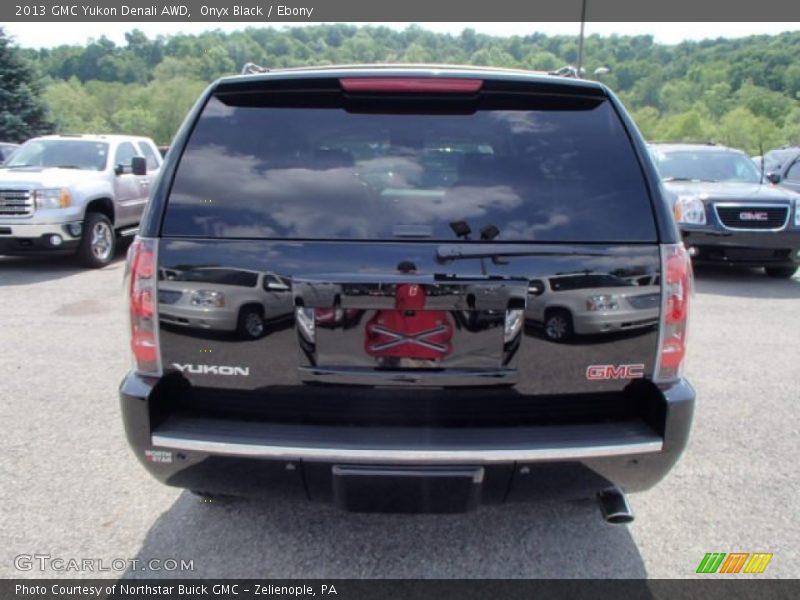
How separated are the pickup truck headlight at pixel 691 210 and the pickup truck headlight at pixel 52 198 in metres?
9.09

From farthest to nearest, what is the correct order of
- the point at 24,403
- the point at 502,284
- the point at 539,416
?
the point at 24,403 → the point at 539,416 → the point at 502,284

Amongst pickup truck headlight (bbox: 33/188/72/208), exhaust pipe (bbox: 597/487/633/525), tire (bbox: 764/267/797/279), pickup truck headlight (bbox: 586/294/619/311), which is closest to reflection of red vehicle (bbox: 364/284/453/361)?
pickup truck headlight (bbox: 586/294/619/311)

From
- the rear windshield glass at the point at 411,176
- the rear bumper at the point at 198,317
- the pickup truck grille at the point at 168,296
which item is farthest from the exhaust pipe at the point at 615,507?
the pickup truck grille at the point at 168,296

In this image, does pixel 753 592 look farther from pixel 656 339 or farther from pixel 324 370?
pixel 324 370

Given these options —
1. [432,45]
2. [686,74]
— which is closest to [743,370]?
[432,45]

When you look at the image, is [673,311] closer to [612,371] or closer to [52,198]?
[612,371]

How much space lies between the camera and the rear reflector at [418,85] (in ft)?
7.47

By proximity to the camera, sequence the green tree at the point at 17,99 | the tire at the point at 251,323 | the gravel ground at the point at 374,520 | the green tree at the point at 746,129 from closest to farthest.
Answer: the tire at the point at 251,323 < the gravel ground at the point at 374,520 < the green tree at the point at 17,99 < the green tree at the point at 746,129

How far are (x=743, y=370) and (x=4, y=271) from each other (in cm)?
1004

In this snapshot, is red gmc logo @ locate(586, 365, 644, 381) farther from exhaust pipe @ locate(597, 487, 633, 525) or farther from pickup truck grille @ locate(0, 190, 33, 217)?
pickup truck grille @ locate(0, 190, 33, 217)

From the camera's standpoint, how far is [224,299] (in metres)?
2.18

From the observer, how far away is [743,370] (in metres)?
5.09

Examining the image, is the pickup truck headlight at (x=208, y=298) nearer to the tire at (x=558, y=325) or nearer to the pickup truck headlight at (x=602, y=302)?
the tire at (x=558, y=325)

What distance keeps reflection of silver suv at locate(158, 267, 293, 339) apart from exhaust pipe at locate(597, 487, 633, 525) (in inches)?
57.9
